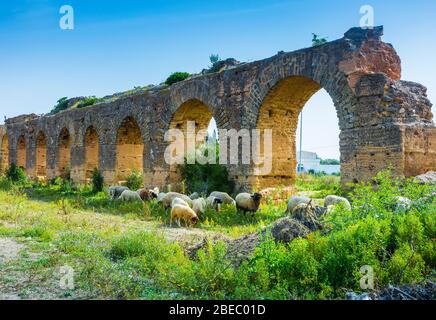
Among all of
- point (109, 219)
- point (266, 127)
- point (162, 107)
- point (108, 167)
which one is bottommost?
point (109, 219)

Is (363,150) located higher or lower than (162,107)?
lower

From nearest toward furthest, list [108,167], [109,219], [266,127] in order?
1. [109,219]
2. [266,127]
3. [108,167]

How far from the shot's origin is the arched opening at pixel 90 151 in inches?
803

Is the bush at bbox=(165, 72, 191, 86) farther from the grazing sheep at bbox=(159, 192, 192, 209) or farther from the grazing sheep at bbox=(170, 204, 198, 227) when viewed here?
the grazing sheep at bbox=(170, 204, 198, 227)

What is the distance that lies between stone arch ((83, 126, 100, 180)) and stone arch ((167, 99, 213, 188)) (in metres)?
6.68

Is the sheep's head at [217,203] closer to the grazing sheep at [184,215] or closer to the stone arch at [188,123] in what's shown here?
the grazing sheep at [184,215]

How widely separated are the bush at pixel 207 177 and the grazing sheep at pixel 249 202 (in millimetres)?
2334

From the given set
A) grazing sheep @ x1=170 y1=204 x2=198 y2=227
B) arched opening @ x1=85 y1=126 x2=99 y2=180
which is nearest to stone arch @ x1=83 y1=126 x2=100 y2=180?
arched opening @ x1=85 y1=126 x2=99 y2=180

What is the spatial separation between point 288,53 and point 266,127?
2166 millimetres

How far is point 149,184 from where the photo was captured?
15938 millimetres

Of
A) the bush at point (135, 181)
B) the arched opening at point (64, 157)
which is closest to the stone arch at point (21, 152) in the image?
the arched opening at point (64, 157)

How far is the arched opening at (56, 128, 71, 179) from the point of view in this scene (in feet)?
75.5
